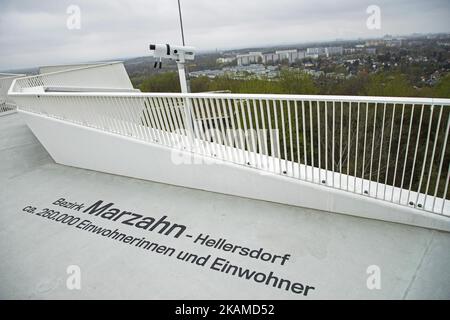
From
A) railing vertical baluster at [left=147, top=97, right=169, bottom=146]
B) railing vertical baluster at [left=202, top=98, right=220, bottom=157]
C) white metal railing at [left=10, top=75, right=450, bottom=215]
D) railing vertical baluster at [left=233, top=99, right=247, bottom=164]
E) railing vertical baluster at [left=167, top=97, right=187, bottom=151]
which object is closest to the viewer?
white metal railing at [left=10, top=75, right=450, bottom=215]

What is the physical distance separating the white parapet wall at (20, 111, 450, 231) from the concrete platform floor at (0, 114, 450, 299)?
102 millimetres

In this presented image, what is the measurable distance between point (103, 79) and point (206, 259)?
32.5 ft

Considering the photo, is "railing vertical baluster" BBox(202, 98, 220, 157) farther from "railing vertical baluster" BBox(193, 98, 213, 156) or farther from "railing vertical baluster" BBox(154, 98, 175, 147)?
"railing vertical baluster" BBox(154, 98, 175, 147)

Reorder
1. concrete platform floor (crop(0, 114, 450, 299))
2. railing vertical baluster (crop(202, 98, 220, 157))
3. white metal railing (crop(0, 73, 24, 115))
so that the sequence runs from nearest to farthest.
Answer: concrete platform floor (crop(0, 114, 450, 299)), railing vertical baluster (crop(202, 98, 220, 157)), white metal railing (crop(0, 73, 24, 115))

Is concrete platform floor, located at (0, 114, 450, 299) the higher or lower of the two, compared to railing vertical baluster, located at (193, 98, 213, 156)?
lower

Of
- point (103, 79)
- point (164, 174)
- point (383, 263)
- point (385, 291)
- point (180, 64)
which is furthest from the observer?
point (103, 79)

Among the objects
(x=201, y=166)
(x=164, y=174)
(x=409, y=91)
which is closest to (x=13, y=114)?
(x=164, y=174)

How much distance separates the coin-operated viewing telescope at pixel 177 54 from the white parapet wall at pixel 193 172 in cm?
96

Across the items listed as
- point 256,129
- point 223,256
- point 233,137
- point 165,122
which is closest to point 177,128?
point 165,122

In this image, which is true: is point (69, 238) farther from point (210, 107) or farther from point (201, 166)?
point (210, 107)

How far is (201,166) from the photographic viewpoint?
363 centimetres

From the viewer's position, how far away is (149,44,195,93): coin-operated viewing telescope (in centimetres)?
329

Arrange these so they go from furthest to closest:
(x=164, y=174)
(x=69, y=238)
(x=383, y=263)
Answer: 1. (x=164, y=174)
2. (x=69, y=238)
3. (x=383, y=263)

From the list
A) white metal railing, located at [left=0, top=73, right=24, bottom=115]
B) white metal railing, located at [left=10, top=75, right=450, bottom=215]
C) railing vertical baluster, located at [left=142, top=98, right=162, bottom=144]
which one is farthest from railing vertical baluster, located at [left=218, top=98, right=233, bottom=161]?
white metal railing, located at [left=0, top=73, right=24, bottom=115]
